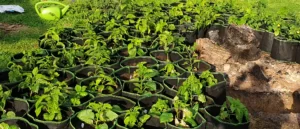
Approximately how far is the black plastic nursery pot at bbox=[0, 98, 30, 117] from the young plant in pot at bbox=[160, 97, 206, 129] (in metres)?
1.33

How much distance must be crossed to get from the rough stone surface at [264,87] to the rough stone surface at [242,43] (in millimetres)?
300

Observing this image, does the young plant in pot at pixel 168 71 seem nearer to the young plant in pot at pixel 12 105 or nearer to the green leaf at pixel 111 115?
the green leaf at pixel 111 115

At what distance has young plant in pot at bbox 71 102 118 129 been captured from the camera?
3.28 m

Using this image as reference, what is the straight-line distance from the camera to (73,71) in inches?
177

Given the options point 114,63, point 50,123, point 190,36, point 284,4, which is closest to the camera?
point 50,123

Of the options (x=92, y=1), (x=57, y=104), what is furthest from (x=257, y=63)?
(x=92, y=1)

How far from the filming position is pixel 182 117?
138 inches

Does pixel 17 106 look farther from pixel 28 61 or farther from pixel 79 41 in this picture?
pixel 79 41

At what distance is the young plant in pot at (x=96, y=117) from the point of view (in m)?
3.28

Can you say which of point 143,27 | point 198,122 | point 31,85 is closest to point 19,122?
point 31,85

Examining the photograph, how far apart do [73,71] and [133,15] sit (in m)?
2.36

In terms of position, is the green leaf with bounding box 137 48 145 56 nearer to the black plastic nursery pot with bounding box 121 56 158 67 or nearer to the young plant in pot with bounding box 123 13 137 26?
the black plastic nursery pot with bounding box 121 56 158 67

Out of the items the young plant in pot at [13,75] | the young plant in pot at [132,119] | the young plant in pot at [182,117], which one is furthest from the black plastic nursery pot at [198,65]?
the young plant in pot at [13,75]

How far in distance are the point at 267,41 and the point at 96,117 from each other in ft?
13.3
